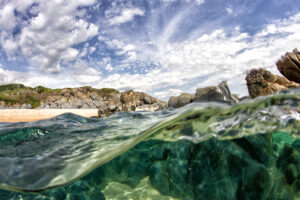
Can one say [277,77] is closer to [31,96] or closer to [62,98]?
[62,98]

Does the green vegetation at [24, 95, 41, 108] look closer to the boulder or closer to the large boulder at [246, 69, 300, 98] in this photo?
the boulder

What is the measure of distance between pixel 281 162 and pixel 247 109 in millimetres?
853

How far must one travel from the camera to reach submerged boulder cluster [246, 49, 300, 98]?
10.2 metres

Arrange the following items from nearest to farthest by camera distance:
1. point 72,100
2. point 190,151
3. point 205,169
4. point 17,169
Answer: point 17,169
point 205,169
point 190,151
point 72,100

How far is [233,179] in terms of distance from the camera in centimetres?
239

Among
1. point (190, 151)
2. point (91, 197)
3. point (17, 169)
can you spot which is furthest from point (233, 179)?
point (17, 169)

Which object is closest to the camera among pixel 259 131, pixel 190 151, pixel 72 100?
pixel 190 151

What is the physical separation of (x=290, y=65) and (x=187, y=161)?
36.2ft

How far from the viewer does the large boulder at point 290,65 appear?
10.2 meters

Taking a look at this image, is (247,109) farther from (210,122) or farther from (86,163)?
(86,163)

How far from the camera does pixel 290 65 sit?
406 inches

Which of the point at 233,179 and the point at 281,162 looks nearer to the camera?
the point at 233,179

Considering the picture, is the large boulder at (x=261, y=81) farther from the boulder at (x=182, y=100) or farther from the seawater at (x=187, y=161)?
the seawater at (x=187, y=161)

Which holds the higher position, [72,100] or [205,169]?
[72,100]
